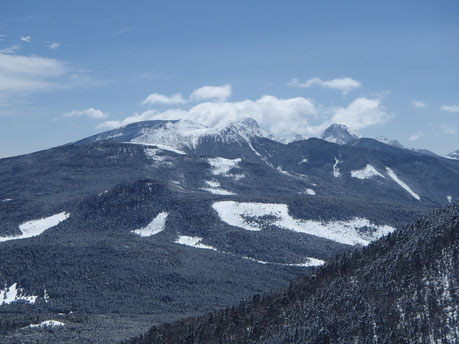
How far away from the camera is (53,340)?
441ft

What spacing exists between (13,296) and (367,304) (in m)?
107

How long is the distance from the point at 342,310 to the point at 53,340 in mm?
59675

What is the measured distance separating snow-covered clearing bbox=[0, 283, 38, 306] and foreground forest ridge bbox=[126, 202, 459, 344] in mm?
60857

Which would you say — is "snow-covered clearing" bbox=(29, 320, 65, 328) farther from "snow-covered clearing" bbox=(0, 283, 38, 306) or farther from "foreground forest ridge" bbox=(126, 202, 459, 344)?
"foreground forest ridge" bbox=(126, 202, 459, 344)

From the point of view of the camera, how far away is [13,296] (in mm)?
178750

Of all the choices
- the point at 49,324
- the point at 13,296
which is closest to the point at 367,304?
the point at 49,324

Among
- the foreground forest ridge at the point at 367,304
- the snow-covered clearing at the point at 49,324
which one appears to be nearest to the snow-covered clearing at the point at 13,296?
the snow-covered clearing at the point at 49,324

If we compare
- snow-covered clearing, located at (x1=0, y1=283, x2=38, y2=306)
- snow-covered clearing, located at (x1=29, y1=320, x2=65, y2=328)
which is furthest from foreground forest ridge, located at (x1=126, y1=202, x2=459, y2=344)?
snow-covered clearing, located at (x1=0, y1=283, x2=38, y2=306)

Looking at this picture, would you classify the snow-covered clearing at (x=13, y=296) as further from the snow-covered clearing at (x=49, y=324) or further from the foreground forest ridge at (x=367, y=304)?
the foreground forest ridge at (x=367, y=304)

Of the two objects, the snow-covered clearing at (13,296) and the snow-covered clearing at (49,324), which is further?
the snow-covered clearing at (13,296)

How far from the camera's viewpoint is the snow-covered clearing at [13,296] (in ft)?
575

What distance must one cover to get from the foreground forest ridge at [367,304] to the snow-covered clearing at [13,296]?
60857 millimetres

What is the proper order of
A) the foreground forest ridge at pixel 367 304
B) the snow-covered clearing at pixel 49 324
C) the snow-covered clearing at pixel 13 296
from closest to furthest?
the foreground forest ridge at pixel 367 304, the snow-covered clearing at pixel 49 324, the snow-covered clearing at pixel 13 296

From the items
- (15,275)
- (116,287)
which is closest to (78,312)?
(116,287)
